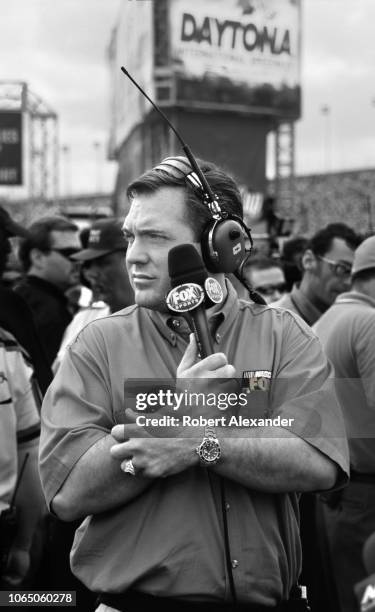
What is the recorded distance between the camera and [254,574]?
224 cm

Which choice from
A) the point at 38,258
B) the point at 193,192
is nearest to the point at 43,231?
the point at 38,258

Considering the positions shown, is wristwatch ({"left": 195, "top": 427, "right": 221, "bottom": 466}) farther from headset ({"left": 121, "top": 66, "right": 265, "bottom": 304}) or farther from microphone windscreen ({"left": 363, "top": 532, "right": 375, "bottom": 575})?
microphone windscreen ({"left": 363, "top": 532, "right": 375, "bottom": 575})

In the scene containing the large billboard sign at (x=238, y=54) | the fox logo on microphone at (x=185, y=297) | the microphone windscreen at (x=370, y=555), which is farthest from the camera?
the large billboard sign at (x=238, y=54)

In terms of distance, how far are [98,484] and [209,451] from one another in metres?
0.26

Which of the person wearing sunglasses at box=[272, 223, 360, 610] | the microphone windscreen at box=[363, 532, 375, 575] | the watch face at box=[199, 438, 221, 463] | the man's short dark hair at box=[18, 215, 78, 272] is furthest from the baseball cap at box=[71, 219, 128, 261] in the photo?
the microphone windscreen at box=[363, 532, 375, 575]

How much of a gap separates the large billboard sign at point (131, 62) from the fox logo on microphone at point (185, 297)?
95.9 ft

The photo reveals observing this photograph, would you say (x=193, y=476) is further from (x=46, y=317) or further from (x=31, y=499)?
(x=46, y=317)

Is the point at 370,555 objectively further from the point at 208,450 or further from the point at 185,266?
the point at 185,266

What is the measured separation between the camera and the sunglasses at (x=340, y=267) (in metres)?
5.59

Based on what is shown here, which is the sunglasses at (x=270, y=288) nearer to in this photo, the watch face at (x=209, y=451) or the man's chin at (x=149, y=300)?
the man's chin at (x=149, y=300)

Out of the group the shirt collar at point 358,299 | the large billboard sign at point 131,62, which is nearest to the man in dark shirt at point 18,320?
the shirt collar at point 358,299

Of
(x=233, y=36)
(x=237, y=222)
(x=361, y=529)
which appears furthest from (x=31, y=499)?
(x=233, y=36)

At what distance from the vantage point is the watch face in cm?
218

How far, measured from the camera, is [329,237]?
5.66 metres
